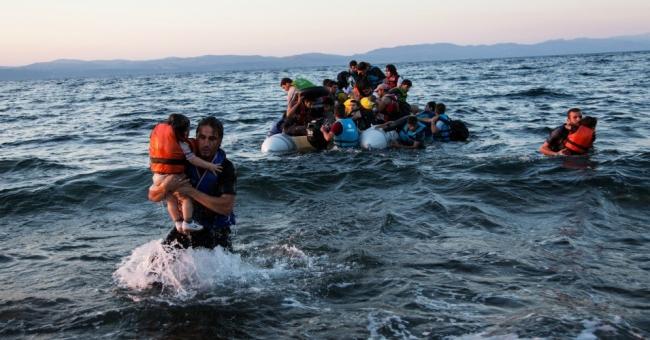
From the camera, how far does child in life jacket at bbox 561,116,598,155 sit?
12039 mm

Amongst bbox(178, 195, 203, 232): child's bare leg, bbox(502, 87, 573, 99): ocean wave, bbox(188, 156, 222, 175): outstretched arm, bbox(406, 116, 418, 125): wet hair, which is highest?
bbox(188, 156, 222, 175): outstretched arm

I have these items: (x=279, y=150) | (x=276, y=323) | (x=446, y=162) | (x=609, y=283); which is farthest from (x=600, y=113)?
(x=276, y=323)

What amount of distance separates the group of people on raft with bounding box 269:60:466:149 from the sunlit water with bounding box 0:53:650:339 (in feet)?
2.02

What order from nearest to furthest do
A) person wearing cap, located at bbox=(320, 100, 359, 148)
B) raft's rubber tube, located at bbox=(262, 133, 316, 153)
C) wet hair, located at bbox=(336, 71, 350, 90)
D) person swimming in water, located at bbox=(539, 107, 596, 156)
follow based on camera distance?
person swimming in water, located at bbox=(539, 107, 596, 156) → person wearing cap, located at bbox=(320, 100, 359, 148) → raft's rubber tube, located at bbox=(262, 133, 316, 153) → wet hair, located at bbox=(336, 71, 350, 90)

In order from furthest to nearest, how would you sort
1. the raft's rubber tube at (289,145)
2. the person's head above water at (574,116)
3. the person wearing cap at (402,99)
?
the person wearing cap at (402,99) → the raft's rubber tube at (289,145) → the person's head above water at (574,116)

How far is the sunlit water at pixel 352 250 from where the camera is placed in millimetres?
5211

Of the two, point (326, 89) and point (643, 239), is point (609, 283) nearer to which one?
point (643, 239)

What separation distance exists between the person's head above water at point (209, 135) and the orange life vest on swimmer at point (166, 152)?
19cm

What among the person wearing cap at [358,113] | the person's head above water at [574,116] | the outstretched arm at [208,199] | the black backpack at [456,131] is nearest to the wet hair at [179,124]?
the outstretched arm at [208,199]

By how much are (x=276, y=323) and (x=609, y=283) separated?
10.7 ft

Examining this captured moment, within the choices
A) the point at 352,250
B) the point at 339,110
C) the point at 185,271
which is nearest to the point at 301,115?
the point at 339,110

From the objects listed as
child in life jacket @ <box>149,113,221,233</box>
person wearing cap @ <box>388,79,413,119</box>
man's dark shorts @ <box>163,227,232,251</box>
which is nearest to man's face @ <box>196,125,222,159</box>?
child in life jacket @ <box>149,113,221,233</box>

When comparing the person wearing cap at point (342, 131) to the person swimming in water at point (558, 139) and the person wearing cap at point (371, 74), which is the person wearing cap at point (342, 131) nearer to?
the person wearing cap at point (371, 74)

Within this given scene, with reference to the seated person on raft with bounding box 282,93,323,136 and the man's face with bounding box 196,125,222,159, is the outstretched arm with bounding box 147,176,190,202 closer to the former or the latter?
the man's face with bounding box 196,125,222,159
